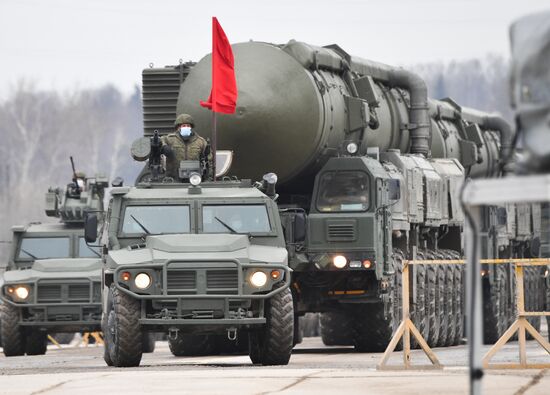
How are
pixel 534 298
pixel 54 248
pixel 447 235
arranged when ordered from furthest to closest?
pixel 534 298 → pixel 447 235 → pixel 54 248

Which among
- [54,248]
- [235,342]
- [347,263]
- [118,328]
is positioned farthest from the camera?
[54,248]

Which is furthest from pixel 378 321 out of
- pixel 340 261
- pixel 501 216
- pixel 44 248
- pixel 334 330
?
pixel 501 216

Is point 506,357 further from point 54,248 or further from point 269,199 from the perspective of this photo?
point 54,248

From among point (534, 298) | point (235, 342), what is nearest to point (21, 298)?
point (235, 342)

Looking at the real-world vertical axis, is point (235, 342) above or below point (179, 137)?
below

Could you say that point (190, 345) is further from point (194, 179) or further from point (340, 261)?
point (194, 179)

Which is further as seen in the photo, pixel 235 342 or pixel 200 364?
pixel 235 342

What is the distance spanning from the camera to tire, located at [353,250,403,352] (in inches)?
887

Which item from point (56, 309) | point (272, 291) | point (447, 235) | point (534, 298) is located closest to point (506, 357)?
point (272, 291)

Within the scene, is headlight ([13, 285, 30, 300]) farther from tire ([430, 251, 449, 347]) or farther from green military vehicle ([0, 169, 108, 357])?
tire ([430, 251, 449, 347])

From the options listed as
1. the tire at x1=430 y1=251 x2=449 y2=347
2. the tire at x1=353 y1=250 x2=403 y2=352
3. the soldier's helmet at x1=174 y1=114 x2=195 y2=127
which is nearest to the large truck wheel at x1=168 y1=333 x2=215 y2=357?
the tire at x1=353 y1=250 x2=403 y2=352

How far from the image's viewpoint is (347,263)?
21.4 metres

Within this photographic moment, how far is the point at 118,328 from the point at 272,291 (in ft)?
5.04

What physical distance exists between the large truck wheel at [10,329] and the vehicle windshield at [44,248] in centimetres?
178
